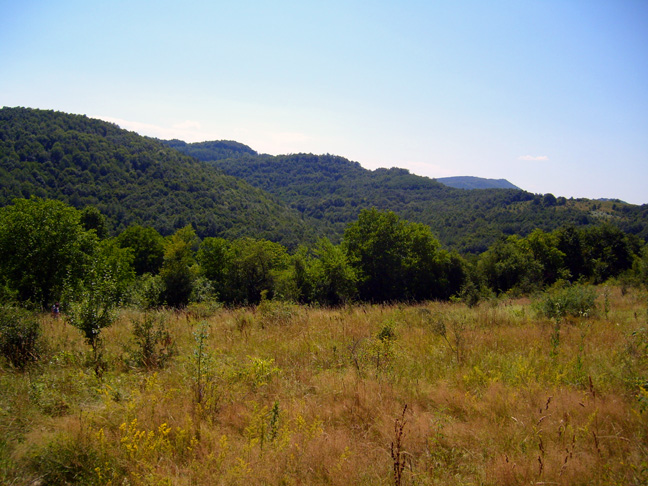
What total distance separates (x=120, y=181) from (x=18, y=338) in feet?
369

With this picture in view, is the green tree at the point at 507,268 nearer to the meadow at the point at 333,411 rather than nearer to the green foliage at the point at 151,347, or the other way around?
the meadow at the point at 333,411

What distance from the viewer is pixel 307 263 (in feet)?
93.2

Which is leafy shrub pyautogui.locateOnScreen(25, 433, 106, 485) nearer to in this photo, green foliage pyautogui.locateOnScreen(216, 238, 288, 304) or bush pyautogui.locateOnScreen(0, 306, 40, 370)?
bush pyautogui.locateOnScreen(0, 306, 40, 370)

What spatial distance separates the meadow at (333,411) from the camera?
2676 millimetres

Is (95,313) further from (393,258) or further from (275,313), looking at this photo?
(393,258)

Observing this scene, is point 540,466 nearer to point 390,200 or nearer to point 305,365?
point 305,365

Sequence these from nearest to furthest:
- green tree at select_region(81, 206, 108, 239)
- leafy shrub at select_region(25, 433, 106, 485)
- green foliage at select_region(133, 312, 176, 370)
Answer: leafy shrub at select_region(25, 433, 106, 485) → green foliage at select_region(133, 312, 176, 370) → green tree at select_region(81, 206, 108, 239)

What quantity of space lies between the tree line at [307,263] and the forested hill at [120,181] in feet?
170

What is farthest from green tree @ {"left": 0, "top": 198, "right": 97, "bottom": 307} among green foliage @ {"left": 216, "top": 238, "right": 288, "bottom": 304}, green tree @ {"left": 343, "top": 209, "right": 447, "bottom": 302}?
green tree @ {"left": 343, "top": 209, "right": 447, "bottom": 302}

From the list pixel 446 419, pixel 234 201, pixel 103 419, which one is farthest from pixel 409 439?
pixel 234 201

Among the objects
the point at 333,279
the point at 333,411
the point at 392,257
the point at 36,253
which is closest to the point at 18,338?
the point at 333,411

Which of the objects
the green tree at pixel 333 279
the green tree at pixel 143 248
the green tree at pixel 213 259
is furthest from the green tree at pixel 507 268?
the green tree at pixel 143 248

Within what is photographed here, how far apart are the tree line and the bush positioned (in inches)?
337

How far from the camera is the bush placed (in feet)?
15.1
